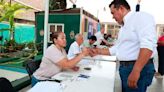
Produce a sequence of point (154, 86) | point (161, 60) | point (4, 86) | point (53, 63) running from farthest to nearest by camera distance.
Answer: point (161, 60), point (154, 86), point (53, 63), point (4, 86)

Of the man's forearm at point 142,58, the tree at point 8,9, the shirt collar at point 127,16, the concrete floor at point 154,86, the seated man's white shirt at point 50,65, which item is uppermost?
the tree at point 8,9

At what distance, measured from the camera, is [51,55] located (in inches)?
112

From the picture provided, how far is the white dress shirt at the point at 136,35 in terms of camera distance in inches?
69.4

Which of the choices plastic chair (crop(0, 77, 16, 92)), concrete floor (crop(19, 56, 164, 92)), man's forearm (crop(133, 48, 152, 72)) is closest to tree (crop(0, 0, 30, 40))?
concrete floor (crop(19, 56, 164, 92))

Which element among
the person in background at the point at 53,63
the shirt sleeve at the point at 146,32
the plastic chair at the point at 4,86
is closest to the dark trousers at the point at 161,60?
the person in background at the point at 53,63

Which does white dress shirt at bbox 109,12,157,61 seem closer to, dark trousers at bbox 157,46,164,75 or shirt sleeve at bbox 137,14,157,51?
shirt sleeve at bbox 137,14,157,51

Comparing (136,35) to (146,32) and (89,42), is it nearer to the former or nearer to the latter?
(146,32)

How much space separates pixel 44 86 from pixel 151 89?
11.6 feet

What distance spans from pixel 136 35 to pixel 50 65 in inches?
52.5

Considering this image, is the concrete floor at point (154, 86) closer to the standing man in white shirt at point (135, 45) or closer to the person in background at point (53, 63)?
the person in background at point (53, 63)

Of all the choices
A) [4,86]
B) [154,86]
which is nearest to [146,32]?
[4,86]

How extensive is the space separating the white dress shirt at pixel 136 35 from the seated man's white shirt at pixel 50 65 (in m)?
0.96

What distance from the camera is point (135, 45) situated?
1.95 metres

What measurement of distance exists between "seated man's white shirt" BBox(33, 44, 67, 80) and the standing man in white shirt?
0.96 m
